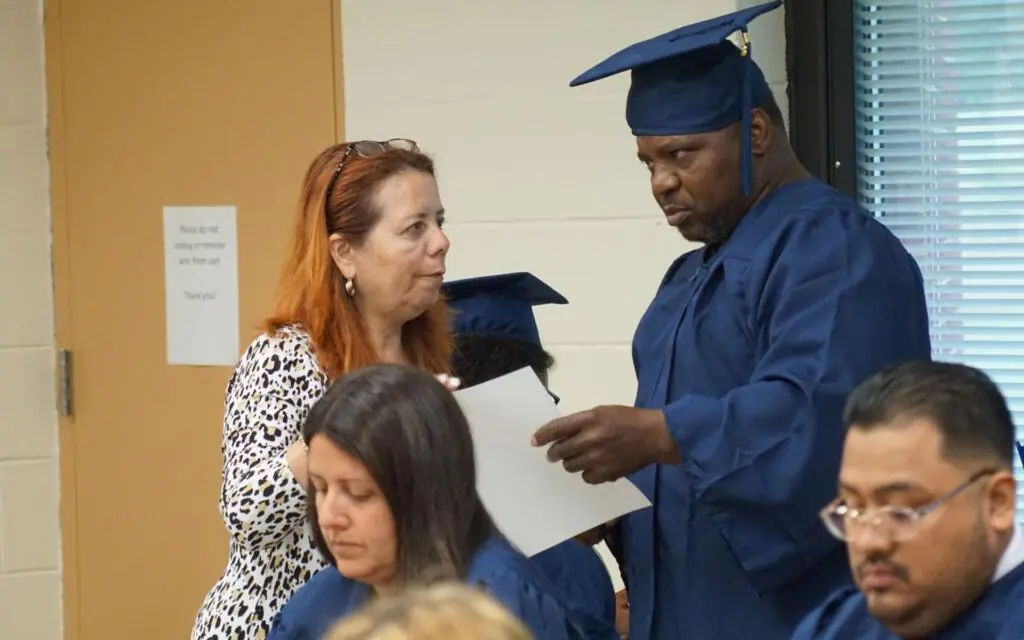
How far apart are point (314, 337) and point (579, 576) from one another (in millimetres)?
562

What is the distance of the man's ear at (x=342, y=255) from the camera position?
2379 millimetres

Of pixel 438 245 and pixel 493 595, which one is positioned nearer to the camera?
pixel 493 595

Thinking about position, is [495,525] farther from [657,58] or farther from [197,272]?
[197,272]

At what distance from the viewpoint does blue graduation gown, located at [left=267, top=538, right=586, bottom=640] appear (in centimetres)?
180

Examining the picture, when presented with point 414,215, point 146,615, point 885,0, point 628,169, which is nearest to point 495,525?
point 414,215

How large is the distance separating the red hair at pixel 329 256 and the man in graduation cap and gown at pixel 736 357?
1.38 ft

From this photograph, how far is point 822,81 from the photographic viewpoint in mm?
3252

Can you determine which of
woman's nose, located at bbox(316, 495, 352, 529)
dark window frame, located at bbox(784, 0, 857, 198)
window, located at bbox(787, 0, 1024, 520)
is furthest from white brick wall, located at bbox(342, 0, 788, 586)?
woman's nose, located at bbox(316, 495, 352, 529)

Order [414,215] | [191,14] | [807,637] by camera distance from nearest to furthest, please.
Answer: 1. [807,637]
2. [414,215]
3. [191,14]

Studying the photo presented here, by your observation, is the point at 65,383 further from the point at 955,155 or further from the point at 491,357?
the point at 955,155

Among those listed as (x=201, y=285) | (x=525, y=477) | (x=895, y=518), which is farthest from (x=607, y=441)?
(x=201, y=285)

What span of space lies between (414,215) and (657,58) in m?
0.47

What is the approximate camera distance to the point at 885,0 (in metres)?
3.25

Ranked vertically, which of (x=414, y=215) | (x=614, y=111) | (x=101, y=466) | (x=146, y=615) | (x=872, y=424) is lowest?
(x=146, y=615)
